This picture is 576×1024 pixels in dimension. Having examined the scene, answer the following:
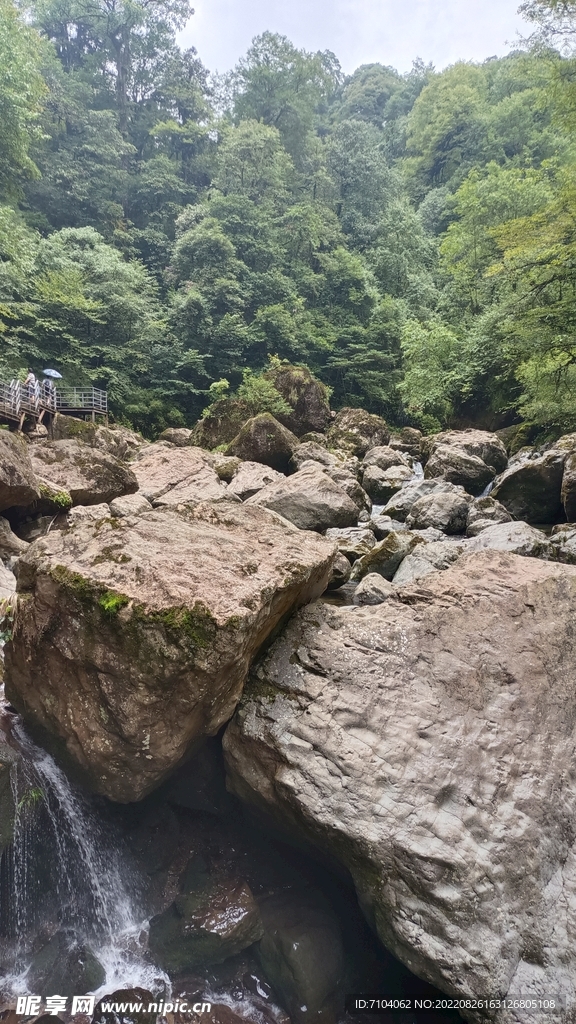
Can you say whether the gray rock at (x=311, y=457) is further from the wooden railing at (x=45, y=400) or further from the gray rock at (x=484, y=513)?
the wooden railing at (x=45, y=400)

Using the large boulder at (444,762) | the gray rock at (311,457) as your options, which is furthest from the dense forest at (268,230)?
the large boulder at (444,762)

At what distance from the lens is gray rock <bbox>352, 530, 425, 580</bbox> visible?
7398mm

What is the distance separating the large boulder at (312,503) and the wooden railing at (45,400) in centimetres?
831

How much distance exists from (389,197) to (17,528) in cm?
3319

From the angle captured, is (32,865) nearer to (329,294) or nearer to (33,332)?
(33,332)

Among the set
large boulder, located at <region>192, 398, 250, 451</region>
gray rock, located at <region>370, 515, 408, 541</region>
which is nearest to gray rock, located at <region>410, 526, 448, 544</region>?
gray rock, located at <region>370, 515, 408, 541</region>

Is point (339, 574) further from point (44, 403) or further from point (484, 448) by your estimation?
point (44, 403)

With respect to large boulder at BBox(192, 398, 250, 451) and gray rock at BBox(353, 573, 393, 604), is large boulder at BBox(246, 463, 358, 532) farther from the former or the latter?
large boulder at BBox(192, 398, 250, 451)

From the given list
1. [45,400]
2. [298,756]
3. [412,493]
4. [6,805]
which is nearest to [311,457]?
[412,493]

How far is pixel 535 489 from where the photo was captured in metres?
9.91

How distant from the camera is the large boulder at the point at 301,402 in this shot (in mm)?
18938

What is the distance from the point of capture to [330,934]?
3.61 m

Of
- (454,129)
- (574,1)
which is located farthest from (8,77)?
(454,129)

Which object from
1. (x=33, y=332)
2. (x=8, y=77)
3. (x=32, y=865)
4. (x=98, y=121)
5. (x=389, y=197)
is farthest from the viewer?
(x=389, y=197)
